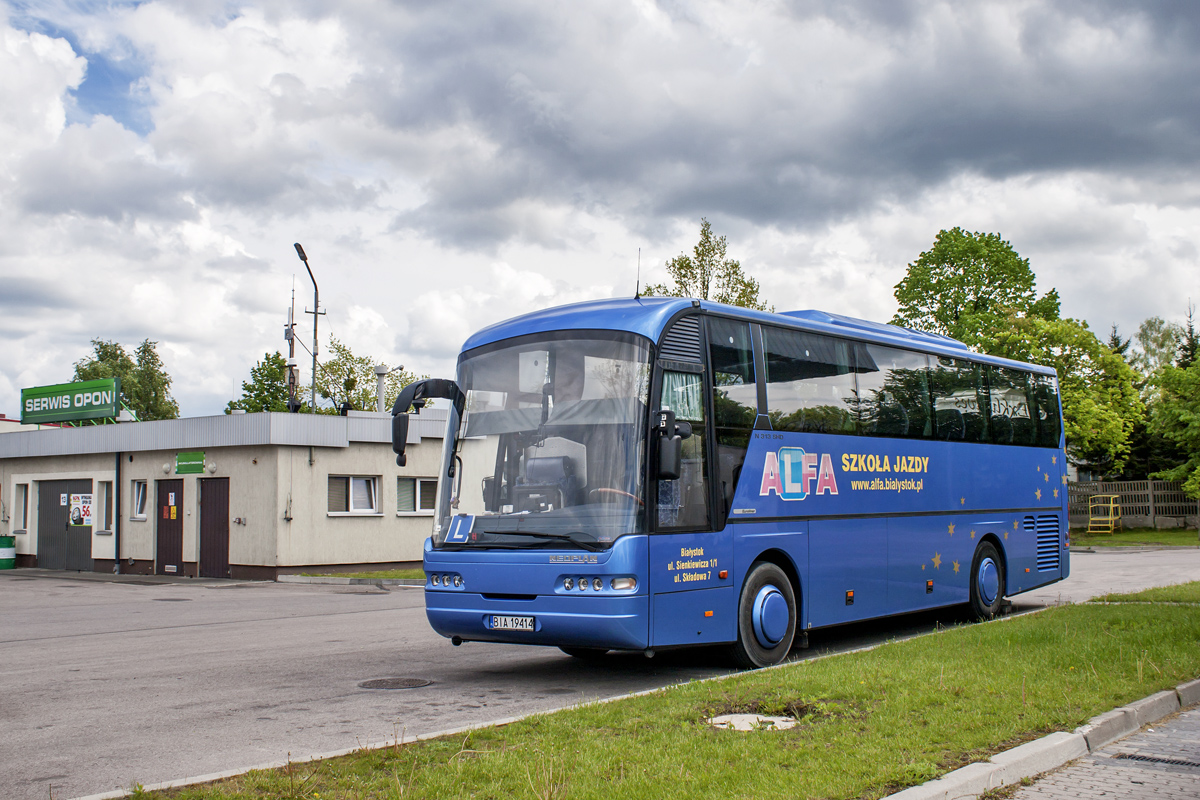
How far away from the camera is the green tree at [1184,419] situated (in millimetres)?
41469

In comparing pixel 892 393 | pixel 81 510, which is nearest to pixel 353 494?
pixel 81 510

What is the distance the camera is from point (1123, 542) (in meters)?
37.1


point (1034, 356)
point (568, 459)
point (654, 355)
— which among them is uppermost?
point (1034, 356)

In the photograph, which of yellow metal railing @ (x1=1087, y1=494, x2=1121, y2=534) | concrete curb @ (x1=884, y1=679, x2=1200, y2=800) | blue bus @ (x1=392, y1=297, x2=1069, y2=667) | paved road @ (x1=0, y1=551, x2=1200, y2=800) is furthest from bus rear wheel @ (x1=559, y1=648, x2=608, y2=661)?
yellow metal railing @ (x1=1087, y1=494, x2=1121, y2=534)

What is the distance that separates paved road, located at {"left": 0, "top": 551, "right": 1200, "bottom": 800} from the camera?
22.7 ft

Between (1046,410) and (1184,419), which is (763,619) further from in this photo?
(1184,419)

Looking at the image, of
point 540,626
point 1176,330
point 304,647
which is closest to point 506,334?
point 540,626

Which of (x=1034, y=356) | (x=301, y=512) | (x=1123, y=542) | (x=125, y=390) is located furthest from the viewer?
(x=125, y=390)

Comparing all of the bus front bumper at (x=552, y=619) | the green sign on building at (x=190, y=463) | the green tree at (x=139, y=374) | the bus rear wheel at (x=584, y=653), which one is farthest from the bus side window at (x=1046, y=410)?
the green tree at (x=139, y=374)

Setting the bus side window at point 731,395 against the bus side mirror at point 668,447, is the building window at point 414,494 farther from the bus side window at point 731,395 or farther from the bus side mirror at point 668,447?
the bus side mirror at point 668,447

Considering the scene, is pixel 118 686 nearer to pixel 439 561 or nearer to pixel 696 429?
pixel 439 561

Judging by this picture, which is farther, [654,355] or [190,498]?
[190,498]

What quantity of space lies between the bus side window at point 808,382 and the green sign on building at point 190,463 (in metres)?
21.2

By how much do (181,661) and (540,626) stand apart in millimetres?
4522
